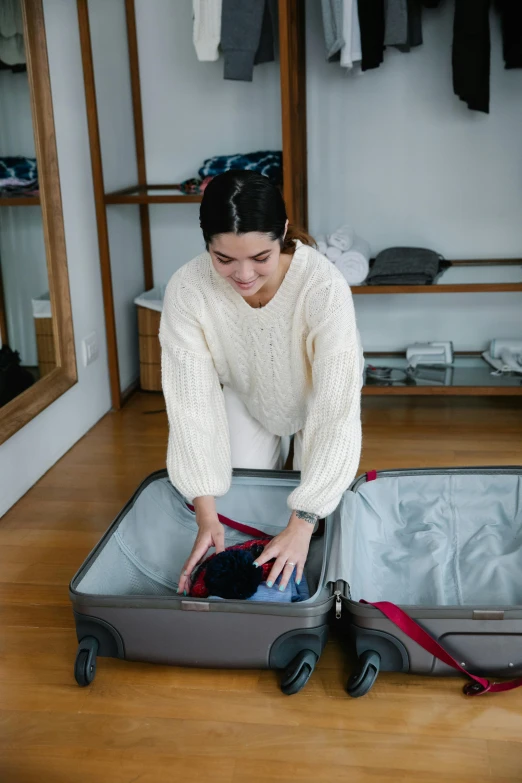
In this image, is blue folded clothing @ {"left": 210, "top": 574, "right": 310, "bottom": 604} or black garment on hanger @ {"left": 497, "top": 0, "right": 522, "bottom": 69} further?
black garment on hanger @ {"left": 497, "top": 0, "right": 522, "bottom": 69}

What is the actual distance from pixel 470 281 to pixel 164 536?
1536 millimetres

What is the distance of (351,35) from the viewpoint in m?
2.52

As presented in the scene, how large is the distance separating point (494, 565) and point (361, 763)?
0.56 m

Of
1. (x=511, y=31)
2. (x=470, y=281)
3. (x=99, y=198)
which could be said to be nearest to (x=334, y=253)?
(x=470, y=281)

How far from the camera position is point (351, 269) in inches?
103

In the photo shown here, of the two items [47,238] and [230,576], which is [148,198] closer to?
[47,238]

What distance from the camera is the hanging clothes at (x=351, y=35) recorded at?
8.15 feet

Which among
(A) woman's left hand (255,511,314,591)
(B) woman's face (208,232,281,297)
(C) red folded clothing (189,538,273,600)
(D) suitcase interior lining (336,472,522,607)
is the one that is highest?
(B) woman's face (208,232,281,297)

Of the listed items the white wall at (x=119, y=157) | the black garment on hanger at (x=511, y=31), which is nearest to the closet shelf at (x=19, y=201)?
the white wall at (x=119, y=157)

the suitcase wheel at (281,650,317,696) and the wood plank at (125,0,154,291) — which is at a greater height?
the wood plank at (125,0,154,291)

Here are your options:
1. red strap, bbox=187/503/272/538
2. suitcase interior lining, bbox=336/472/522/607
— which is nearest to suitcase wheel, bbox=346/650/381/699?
suitcase interior lining, bbox=336/472/522/607

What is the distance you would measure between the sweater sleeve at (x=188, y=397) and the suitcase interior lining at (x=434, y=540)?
29 centimetres

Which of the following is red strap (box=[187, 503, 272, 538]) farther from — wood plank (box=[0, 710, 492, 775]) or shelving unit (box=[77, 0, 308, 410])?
shelving unit (box=[77, 0, 308, 410])

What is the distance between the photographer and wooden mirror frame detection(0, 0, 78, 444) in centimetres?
Result: 216
